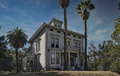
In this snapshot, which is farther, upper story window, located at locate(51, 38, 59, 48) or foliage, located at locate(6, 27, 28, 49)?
foliage, located at locate(6, 27, 28, 49)

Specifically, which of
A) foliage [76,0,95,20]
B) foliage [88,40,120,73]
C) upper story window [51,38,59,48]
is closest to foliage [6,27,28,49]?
upper story window [51,38,59,48]

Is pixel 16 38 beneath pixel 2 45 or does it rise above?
above

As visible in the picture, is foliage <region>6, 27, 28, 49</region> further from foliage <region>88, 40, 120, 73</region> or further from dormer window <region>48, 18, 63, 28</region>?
foliage <region>88, 40, 120, 73</region>

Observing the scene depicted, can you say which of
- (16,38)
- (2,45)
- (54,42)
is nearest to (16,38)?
(16,38)

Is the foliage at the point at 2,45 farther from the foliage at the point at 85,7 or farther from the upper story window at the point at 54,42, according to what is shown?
the foliage at the point at 85,7

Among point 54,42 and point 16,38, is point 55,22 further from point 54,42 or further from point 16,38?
point 16,38

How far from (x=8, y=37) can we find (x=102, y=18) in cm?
2202

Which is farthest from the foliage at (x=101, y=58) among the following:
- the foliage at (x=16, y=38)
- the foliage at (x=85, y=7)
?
the foliage at (x=16, y=38)

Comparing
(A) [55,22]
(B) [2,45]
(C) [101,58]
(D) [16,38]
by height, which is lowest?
(C) [101,58]

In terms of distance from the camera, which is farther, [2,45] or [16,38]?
[16,38]

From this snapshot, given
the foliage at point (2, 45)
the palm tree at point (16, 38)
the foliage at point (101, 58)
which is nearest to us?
the foliage at point (2, 45)

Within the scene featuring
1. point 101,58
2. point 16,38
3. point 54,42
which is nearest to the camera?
point 54,42

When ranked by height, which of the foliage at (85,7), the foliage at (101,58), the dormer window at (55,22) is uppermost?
the foliage at (85,7)

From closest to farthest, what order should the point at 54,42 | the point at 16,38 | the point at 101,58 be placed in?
the point at 54,42 < the point at 16,38 < the point at 101,58
